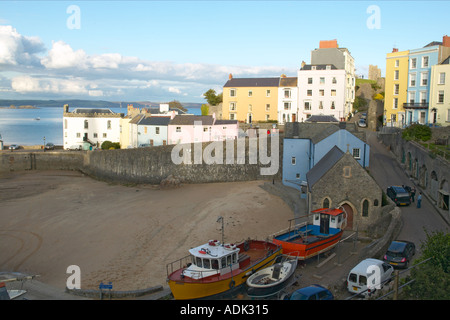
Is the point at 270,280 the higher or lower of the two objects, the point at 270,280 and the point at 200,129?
the lower

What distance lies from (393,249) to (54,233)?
835 inches

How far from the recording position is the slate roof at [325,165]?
24.0 metres

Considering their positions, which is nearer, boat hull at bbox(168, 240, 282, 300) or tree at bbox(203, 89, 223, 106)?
boat hull at bbox(168, 240, 282, 300)

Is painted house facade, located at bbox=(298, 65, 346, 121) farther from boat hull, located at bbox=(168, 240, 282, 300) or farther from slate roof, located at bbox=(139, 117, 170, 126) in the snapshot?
boat hull, located at bbox=(168, 240, 282, 300)

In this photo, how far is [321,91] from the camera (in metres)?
54.2

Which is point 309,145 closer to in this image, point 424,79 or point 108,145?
point 424,79

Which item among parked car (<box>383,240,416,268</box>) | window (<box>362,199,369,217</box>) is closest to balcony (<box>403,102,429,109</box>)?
window (<box>362,199,369,217</box>)

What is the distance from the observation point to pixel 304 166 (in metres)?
34.2

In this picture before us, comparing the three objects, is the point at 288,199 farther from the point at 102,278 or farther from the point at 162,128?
the point at 162,128

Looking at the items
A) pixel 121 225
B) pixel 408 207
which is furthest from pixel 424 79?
pixel 121 225

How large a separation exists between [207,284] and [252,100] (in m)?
43.5

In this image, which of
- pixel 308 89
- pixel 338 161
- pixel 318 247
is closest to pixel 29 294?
pixel 318 247

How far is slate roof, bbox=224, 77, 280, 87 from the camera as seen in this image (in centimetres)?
5681

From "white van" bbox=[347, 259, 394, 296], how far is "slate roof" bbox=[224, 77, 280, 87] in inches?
1705
